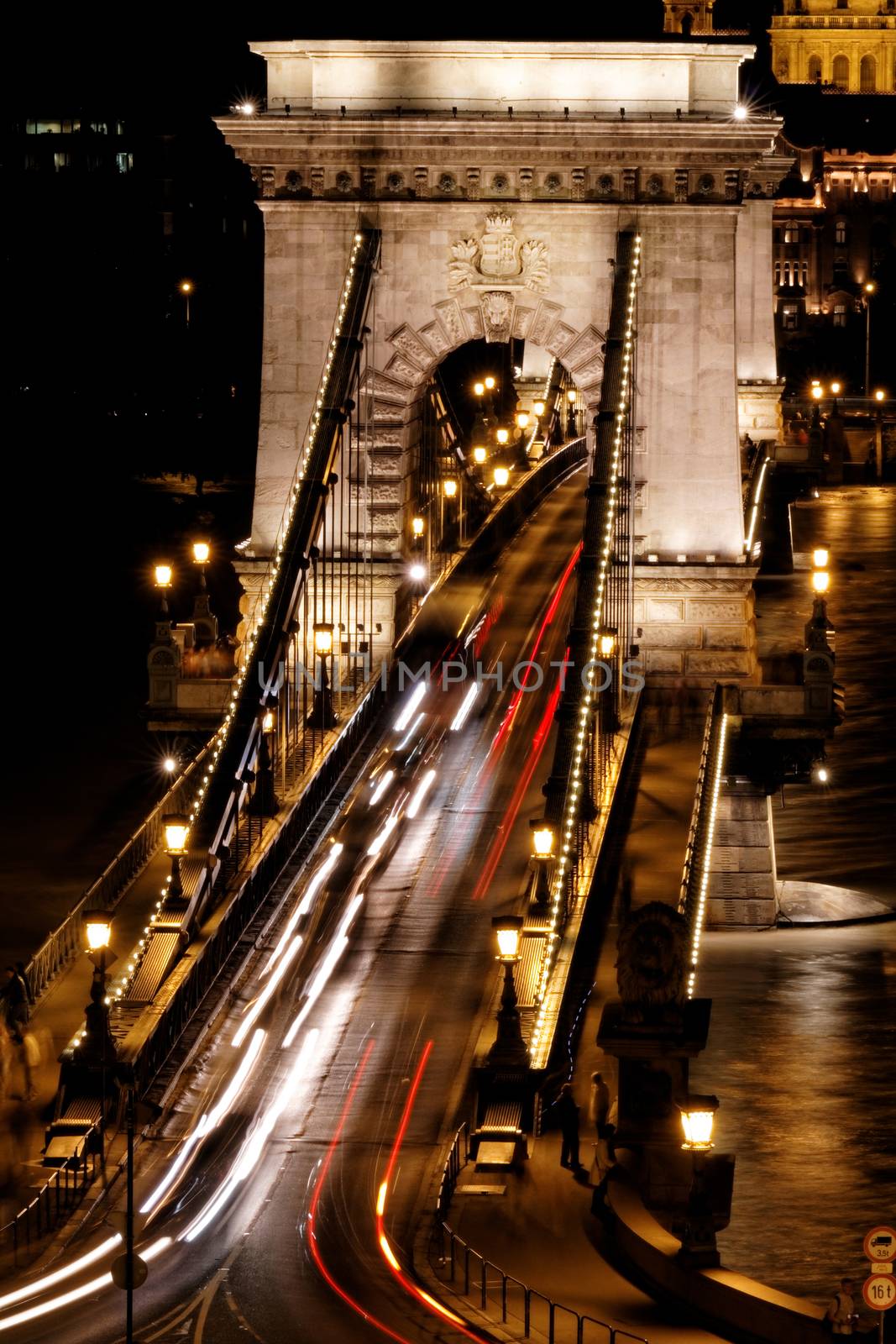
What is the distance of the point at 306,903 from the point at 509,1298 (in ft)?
51.0

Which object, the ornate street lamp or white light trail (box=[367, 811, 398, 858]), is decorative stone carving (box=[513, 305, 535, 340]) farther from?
the ornate street lamp

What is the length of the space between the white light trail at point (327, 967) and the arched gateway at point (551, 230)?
13.4m

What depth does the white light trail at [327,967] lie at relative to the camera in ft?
146

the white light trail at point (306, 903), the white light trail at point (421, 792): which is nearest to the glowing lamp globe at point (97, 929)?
the white light trail at point (306, 903)

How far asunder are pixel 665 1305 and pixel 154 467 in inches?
3399

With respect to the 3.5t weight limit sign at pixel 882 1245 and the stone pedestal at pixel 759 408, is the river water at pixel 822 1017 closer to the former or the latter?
the 3.5t weight limit sign at pixel 882 1245

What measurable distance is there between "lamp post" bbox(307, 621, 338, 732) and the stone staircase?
12.4m

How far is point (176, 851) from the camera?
45219 millimetres

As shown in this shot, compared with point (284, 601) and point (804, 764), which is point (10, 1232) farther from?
point (804, 764)

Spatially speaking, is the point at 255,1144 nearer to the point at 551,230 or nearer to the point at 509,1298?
the point at 509,1298

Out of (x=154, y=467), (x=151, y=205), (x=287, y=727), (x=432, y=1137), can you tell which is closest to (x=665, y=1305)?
(x=432, y=1137)

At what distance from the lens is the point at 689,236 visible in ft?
197

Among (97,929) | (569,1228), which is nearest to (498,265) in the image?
(97,929)

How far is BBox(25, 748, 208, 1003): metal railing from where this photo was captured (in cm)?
4697
